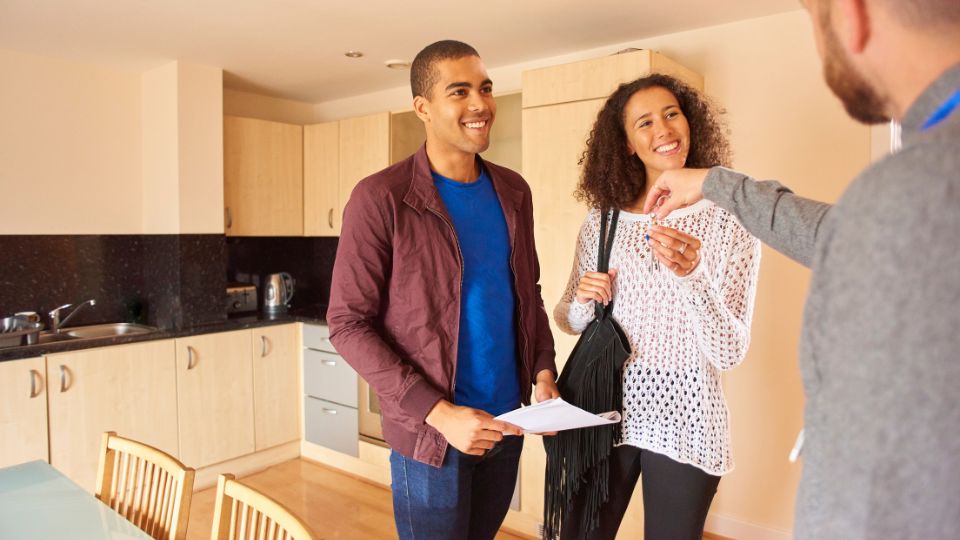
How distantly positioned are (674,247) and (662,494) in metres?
0.55

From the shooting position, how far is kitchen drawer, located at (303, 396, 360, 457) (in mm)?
3889

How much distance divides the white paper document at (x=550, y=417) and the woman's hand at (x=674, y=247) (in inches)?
14.3

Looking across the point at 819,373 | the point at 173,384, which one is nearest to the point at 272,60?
the point at 173,384

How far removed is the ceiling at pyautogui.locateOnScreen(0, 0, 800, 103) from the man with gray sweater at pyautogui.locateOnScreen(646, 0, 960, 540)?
2291mm

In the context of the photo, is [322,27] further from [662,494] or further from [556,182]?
[662,494]

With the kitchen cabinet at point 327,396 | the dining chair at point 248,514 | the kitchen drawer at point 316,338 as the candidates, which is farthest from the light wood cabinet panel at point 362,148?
the dining chair at point 248,514

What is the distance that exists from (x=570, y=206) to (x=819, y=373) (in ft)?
7.84

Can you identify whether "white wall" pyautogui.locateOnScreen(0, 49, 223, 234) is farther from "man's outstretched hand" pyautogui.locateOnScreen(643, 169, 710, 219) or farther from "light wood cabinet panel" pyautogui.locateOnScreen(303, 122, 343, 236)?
"man's outstretched hand" pyautogui.locateOnScreen(643, 169, 710, 219)

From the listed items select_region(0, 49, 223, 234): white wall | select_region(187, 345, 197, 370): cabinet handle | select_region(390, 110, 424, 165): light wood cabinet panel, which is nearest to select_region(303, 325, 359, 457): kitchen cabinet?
select_region(187, 345, 197, 370): cabinet handle

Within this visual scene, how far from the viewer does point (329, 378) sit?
3.97 m

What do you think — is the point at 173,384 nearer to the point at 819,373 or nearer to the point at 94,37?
the point at 94,37

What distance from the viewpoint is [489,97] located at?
1537mm

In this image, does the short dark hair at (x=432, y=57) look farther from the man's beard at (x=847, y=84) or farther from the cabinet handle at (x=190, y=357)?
the cabinet handle at (x=190, y=357)

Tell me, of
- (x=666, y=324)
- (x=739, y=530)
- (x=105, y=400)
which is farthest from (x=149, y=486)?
(x=739, y=530)
